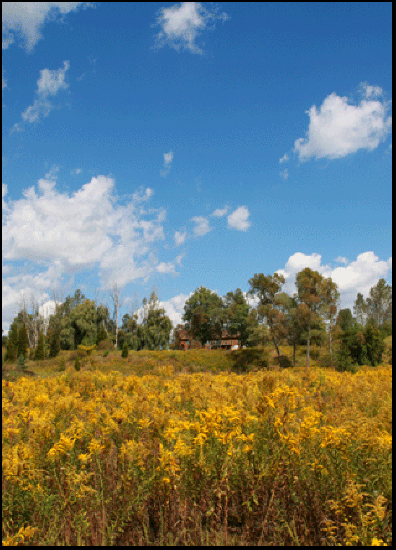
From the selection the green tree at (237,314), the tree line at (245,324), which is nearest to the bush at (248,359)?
the tree line at (245,324)

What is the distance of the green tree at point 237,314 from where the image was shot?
1472 inches

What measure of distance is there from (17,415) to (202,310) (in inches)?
1544

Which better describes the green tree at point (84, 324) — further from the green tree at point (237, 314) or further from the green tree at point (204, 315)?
the green tree at point (237, 314)

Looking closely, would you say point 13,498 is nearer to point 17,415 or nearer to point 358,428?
point 17,415

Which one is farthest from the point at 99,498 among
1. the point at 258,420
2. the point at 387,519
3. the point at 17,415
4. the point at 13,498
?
the point at 387,519

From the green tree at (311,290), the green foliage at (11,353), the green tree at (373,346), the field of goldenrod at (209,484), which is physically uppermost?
the green tree at (311,290)

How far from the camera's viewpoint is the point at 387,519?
2494 mm

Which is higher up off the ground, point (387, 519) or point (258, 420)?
point (258, 420)

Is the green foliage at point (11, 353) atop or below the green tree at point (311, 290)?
below

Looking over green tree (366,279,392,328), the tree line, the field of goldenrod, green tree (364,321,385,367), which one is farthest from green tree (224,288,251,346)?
the field of goldenrod

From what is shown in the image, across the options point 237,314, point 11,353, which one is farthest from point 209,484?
point 237,314

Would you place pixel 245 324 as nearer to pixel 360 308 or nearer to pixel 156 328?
pixel 156 328

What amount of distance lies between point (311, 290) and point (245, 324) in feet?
47.2

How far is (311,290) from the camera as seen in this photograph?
2306cm
